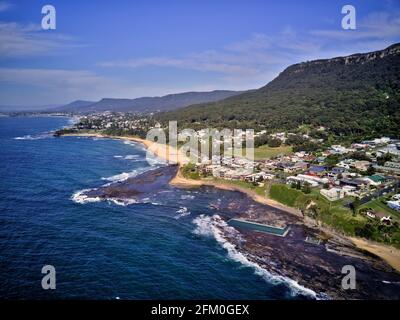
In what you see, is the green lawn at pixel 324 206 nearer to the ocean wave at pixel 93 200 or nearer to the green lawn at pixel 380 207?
the green lawn at pixel 380 207

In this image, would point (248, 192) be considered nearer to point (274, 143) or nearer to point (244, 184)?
point (244, 184)

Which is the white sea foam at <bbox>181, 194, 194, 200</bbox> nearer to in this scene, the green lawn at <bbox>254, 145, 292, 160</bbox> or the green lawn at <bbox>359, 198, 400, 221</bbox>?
the green lawn at <bbox>359, 198, 400, 221</bbox>

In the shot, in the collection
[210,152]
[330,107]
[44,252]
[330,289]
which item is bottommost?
[330,289]

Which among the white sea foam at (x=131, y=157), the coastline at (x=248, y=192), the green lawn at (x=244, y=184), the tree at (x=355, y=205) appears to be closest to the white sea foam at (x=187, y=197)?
the coastline at (x=248, y=192)

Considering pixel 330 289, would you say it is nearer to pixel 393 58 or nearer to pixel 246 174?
pixel 246 174

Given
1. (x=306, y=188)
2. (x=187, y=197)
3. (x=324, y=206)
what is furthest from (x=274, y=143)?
(x=324, y=206)
